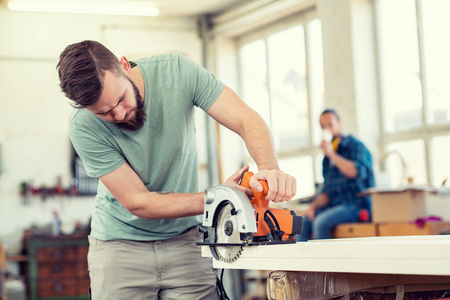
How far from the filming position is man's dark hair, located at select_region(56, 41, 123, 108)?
4.98ft

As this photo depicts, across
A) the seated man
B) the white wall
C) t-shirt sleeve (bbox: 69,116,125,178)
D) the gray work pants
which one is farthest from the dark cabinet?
t-shirt sleeve (bbox: 69,116,125,178)

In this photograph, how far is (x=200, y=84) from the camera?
177 centimetres

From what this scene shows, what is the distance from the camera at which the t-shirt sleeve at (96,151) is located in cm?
172

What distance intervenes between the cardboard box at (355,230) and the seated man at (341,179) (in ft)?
0.16

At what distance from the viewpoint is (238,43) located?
7.50 metres

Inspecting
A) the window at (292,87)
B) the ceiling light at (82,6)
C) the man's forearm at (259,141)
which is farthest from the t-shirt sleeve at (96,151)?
the window at (292,87)

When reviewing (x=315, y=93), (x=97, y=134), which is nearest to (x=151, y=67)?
(x=97, y=134)

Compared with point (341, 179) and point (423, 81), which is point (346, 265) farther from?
point (423, 81)

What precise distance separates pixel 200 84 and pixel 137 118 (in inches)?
8.9

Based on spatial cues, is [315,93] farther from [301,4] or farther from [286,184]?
[286,184]

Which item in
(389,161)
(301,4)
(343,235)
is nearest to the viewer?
(343,235)

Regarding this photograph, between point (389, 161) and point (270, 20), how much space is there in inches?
98.2

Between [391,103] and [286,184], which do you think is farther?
[391,103]

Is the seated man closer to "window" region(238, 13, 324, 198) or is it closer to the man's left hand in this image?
"window" region(238, 13, 324, 198)
